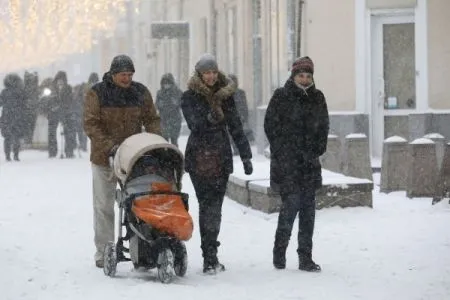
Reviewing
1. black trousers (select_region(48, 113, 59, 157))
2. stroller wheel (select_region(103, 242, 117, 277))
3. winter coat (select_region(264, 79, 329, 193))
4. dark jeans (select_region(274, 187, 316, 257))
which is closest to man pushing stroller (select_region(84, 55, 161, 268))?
stroller wheel (select_region(103, 242, 117, 277))

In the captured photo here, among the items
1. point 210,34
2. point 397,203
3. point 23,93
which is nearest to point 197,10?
point 210,34

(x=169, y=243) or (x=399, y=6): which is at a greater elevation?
(x=399, y=6)

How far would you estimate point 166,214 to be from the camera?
31.9 ft

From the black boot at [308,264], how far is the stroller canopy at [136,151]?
1.28 m

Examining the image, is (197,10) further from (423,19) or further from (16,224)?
(16,224)

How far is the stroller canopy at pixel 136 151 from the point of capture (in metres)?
9.87

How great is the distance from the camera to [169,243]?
9.83 meters

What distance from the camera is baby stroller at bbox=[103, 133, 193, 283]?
9727 millimetres

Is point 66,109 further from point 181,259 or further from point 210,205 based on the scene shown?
point 181,259

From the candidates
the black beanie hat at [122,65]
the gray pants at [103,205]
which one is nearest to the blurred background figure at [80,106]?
the gray pants at [103,205]

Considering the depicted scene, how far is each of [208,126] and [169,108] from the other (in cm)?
1521

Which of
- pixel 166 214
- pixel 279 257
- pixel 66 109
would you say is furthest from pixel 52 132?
pixel 166 214

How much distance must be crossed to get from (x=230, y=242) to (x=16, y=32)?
57222 mm

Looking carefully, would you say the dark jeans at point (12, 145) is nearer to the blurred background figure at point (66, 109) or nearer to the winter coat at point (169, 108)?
the blurred background figure at point (66, 109)
